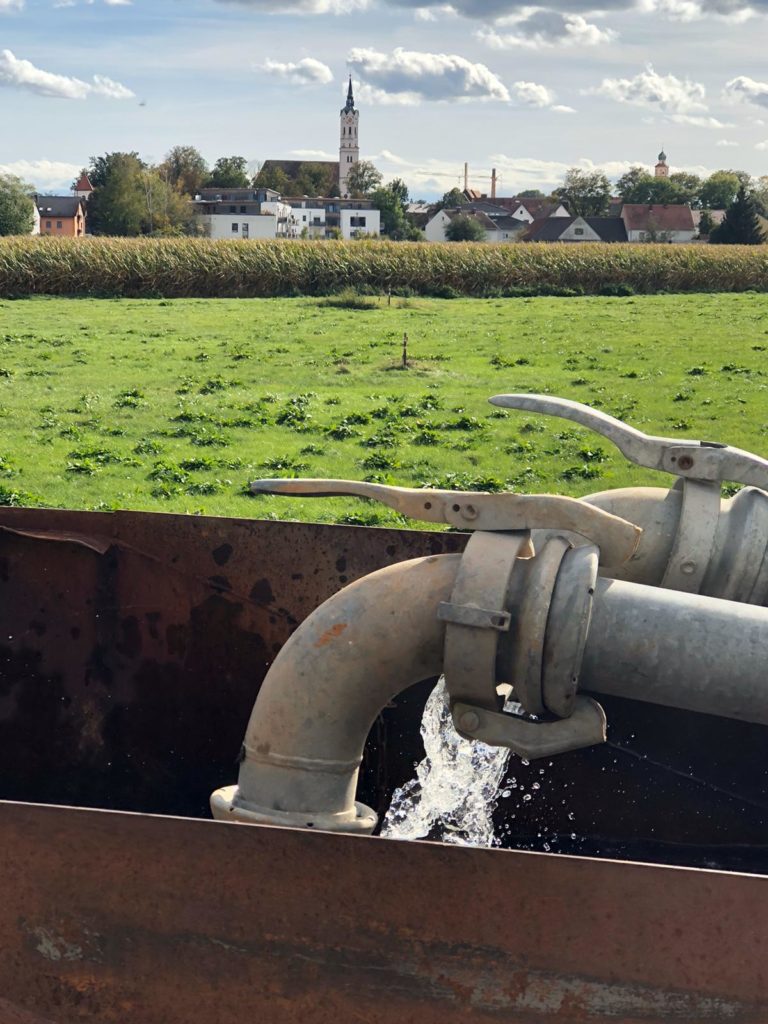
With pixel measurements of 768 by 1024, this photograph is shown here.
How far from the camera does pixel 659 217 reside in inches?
3696

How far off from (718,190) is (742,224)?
213ft

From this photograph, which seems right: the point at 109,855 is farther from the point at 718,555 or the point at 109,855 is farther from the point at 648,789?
the point at 648,789

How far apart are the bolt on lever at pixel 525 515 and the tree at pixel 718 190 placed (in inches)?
4700

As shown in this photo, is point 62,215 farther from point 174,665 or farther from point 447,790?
point 447,790

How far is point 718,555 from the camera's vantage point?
2801 millimetres

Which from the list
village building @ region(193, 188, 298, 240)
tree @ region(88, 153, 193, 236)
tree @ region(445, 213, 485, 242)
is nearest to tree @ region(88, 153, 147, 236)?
tree @ region(88, 153, 193, 236)

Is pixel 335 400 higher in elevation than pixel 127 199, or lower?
lower

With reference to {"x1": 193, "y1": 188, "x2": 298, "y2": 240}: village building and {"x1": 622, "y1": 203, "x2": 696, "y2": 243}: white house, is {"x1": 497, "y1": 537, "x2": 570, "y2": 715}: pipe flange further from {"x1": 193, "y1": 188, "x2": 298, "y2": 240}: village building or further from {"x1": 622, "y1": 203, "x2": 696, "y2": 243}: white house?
{"x1": 622, "y1": 203, "x2": 696, "y2": 243}: white house

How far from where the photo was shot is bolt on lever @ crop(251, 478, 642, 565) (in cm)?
238

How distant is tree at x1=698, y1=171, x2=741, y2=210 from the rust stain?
120 meters

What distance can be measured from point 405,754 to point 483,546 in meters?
1.43

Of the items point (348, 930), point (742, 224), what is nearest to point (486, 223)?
point (742, 224)

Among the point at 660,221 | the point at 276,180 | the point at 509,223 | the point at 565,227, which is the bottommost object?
the point at 565,227

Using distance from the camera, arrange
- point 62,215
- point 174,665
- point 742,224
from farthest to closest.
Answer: point 62,215 → point 742,224 → point 174,665
